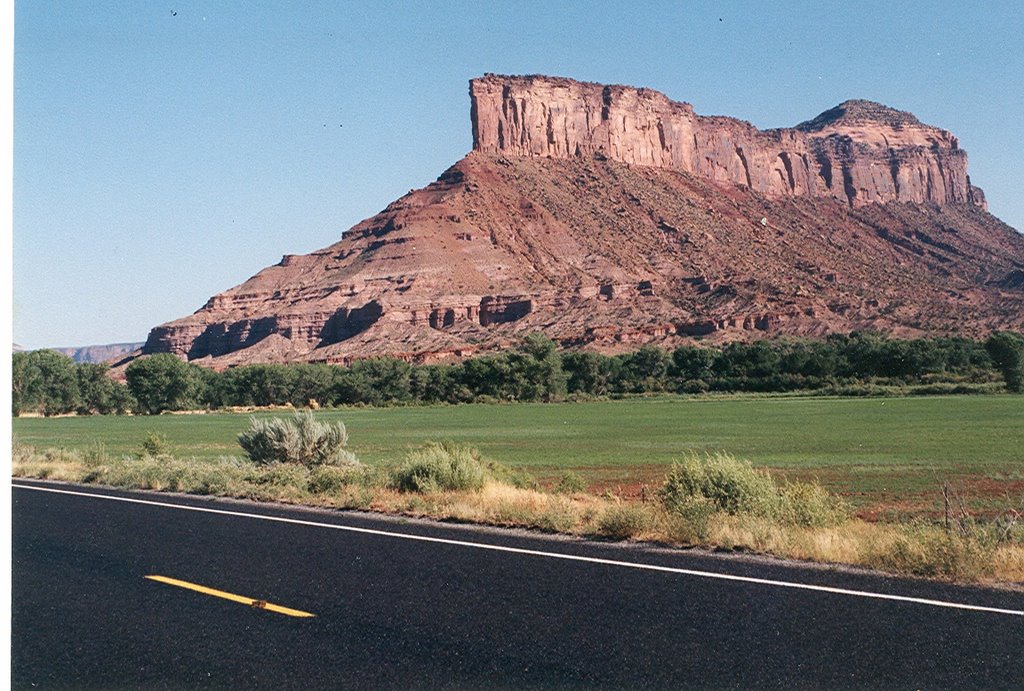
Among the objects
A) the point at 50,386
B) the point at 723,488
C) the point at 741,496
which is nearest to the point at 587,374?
the point at 50,386

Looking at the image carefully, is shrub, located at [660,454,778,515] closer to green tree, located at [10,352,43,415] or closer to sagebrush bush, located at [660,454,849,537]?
sagebrush bush, located at [660,454,849,537]

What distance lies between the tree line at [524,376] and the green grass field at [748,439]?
17985 mm

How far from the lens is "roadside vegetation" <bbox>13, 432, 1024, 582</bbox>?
37.1 ft

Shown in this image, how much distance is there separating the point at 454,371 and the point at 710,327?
3931 centimetres

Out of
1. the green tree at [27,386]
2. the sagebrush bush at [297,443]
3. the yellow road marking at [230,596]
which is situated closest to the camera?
the yellow road marking at [230,596]

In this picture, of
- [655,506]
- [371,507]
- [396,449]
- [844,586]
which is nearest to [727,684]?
[844,586]

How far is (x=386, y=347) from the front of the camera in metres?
146

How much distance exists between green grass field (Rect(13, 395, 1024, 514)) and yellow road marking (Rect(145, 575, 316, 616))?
44.6 ft

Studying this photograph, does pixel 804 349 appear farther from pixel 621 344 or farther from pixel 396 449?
pixel 396 449

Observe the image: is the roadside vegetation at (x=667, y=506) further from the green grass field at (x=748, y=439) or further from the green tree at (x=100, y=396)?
the green tree at (x=100, y=396)

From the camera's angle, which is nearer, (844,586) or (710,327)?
(844,586)

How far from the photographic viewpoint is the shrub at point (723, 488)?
15.6 m

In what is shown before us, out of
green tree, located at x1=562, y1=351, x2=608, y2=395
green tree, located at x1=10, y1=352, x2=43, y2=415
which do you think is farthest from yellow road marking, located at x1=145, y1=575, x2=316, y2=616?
green tree, located at x1=562, y1=351, x2=608, y2=395

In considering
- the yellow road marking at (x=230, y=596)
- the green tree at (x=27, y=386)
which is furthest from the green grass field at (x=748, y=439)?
the green tree at (x=27, y=386)
